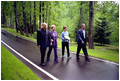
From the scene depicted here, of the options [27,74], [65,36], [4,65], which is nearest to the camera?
[27,74]

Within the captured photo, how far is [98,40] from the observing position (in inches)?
778

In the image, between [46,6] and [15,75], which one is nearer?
[15,75]

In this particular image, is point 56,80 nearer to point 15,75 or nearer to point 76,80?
point 76,80

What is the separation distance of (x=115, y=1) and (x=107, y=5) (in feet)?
2.57

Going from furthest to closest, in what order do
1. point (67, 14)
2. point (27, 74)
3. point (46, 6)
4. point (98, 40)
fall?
point (67, 14) → point (46, 6) → point (98, 40) → point (27, 74)

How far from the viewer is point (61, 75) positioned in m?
4.92

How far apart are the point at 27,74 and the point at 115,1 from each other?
10942 mm

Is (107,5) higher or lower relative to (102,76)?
higher

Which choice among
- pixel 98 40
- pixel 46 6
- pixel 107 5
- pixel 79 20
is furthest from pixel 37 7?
pixel 107 5

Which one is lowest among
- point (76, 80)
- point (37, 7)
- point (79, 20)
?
point (76, 80)

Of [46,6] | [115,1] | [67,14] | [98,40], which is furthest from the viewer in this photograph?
[67,14]

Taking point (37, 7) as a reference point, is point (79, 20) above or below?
below

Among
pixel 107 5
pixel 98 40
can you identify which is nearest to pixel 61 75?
pixel 107 5

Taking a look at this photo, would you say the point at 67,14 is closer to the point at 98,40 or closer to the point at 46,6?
the point at 46,6
